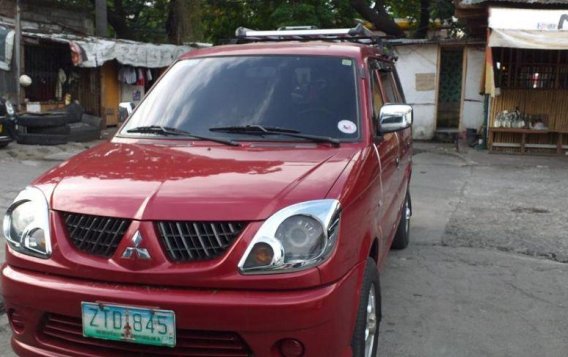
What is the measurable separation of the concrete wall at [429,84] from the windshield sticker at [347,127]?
1306cm

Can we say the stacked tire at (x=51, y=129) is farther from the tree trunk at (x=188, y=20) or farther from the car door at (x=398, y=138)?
the car door at (x=398, y=138)

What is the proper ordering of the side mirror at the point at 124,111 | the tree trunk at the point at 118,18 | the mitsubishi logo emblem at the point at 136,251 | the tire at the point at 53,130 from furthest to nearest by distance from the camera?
the tree trunk at the point at 118,18
the tire at the point at 53,130
the side mirror at the point at 124,111
the mitsubishi logo emblem at the point at 136,251

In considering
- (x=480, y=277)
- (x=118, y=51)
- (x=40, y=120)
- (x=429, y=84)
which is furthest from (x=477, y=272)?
(x=118, y=51)

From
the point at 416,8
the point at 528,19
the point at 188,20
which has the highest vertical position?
the point at 416,8

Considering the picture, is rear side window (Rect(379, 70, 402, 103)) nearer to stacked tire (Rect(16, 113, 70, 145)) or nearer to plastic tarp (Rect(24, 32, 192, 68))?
stacked tire (Rect(16, 113, 70, 145))

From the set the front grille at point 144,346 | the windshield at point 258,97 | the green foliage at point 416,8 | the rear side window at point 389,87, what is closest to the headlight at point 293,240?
the front grille at point 144,346

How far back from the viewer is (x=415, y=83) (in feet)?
53.0

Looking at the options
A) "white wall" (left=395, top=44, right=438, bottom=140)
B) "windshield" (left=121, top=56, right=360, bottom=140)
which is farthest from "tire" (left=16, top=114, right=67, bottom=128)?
"windshield" (left=121, top=56, right=360, bottom=140)

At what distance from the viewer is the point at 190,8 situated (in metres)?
17.3

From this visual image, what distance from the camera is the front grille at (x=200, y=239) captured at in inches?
95.7

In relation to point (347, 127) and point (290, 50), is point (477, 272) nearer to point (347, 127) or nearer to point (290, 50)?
point (347, 127)

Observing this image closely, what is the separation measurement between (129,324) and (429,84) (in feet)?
48.2

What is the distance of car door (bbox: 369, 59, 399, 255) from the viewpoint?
3625mm

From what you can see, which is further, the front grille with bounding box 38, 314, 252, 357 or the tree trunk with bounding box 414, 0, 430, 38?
the tree trunk with bounding box 414, 0, 430, 38
